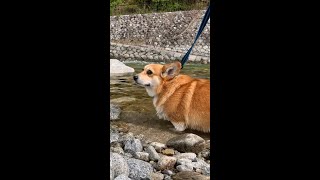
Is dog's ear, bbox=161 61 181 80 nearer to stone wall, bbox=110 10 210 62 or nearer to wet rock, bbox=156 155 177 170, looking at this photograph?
stone wall, bbox=110 10 210 62

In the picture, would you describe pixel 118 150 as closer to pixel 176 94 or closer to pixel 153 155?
pixel 153 155

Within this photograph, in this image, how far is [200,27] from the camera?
2.25m

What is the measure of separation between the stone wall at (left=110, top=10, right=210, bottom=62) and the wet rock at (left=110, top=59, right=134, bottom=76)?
0.03 meters

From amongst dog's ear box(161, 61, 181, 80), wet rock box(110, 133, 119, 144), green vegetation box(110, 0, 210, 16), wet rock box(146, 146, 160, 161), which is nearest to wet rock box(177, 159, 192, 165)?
wet rock box(146, 146, 160, 161)

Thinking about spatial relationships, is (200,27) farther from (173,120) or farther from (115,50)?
(173,120)

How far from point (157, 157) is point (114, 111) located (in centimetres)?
33

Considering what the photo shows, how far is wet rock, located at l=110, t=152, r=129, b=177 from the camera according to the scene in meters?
2.16

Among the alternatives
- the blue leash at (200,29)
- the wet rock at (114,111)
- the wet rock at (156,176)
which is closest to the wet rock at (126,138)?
the wet rock at (114,111)

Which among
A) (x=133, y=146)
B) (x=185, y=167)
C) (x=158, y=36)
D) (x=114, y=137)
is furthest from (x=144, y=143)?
(x=158, y=36)

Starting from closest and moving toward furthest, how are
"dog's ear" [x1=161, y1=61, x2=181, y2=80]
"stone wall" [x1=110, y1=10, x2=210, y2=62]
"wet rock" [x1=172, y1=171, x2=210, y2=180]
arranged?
"wet rock" [x1=172, y1=171, x2=210, y2=180] < "stone wall" [x1=110, y1=10, x2=210, y2=62] < "dog's ear" [x1=161, y1=61, x2=181, y2=80]

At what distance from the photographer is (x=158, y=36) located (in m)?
2.70

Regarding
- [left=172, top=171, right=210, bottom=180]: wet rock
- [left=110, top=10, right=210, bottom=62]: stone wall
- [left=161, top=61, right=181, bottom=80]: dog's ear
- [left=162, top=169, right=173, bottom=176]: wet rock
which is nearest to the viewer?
[left=172, top=171, right=210, bottom=180]: wet rock

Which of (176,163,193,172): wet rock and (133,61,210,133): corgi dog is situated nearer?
(176,163,193,172): wet rock

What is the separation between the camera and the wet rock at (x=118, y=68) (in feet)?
7.61
